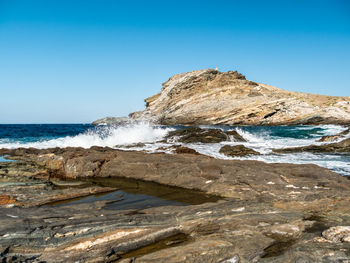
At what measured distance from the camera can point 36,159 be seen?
10.5m

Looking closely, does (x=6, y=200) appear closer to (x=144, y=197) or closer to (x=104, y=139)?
(x=144, y=197)

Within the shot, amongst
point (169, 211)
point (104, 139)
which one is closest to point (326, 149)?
point (169, 211)

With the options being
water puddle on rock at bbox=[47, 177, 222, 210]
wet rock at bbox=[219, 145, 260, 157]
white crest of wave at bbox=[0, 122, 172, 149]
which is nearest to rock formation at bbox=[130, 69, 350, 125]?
white crest of wave at bbox=[0, 122, 172, 149]

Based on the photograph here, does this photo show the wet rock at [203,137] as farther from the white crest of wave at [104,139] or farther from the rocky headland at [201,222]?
the rocky headland at [201,222]

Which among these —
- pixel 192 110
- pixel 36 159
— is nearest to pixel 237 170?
pixel 36 159

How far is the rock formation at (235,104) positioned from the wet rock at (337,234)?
157 ft

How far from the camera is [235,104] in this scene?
5497cm

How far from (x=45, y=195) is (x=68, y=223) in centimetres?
253

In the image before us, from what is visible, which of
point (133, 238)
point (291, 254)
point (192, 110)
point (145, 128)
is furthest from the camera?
point (192, 110)

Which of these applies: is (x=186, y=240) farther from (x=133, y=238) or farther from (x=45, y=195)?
(x=45, y=195)

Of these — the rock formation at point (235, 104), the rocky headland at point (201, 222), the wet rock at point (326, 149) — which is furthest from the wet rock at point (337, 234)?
the rock formation at point (235, 104)

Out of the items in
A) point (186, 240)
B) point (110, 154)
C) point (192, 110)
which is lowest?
point (186, 240)

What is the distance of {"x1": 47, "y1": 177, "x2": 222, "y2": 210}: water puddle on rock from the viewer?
18.7 ft

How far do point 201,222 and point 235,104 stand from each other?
174 ft
